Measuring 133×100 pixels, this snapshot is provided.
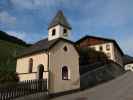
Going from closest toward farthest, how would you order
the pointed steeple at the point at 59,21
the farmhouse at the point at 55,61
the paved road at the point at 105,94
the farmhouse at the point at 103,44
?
the paved road at the point at 105,94
the farmhouse at the point at 55,61
the pointed steeple at the point at 59,21
the farmhouse at the point at 103,44

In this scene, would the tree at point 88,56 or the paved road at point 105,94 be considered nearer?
the paved road at point 105,94

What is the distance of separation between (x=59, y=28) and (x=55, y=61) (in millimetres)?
3845

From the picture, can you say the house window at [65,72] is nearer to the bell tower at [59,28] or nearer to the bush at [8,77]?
the bell tower at [59,28]

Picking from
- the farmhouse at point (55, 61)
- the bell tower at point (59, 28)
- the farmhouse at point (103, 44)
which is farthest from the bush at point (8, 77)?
the farmhouse at point (103, 44)

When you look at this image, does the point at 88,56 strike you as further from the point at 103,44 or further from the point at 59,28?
the point at 59,28

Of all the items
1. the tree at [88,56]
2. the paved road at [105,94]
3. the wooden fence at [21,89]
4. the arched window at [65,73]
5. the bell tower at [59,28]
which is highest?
the bell tower at [59,28]

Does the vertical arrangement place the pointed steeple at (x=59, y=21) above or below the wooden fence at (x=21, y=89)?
above

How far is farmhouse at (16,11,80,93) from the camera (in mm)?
16344

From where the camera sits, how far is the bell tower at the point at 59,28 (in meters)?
18.1

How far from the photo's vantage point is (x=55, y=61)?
16781mm

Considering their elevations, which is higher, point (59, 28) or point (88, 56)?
point (59, 28)

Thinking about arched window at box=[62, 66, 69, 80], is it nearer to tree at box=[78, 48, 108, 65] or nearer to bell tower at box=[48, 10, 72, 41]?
bell tower at box=[48, 10, 72, 41]

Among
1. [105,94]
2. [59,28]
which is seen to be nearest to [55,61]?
[59,28]

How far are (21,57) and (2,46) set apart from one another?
19598 millimetres
